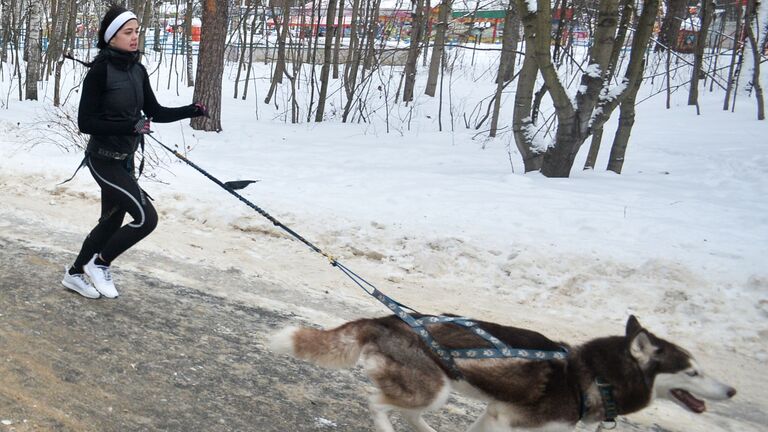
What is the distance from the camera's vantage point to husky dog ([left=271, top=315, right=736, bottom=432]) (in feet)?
10.5

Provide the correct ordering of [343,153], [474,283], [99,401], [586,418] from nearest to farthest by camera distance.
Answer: [586,418] → [99,401] → [474,283] → [343,153]

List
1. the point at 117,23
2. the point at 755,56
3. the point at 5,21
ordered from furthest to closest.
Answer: the point at 5,21 < the point at 755,56 < the point at 117,23

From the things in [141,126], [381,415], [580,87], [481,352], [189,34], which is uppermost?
[189,34]

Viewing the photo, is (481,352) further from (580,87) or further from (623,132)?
(623,132)

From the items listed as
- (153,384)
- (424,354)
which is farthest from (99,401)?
(424,354)

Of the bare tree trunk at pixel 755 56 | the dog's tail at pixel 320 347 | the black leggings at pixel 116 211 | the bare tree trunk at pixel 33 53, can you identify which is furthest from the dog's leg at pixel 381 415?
the bare tree trunk at pixel 33 53

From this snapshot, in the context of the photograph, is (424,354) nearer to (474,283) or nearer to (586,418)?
(586,418)

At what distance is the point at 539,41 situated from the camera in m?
9.88

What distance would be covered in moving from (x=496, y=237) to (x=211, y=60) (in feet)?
31.7

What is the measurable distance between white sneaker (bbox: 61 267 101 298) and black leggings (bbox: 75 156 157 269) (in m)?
0.09

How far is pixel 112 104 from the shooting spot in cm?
490

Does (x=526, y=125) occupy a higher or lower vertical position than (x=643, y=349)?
higher

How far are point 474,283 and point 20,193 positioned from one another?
5.92 m

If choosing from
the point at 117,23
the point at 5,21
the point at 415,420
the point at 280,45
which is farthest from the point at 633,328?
the point at 5,21
